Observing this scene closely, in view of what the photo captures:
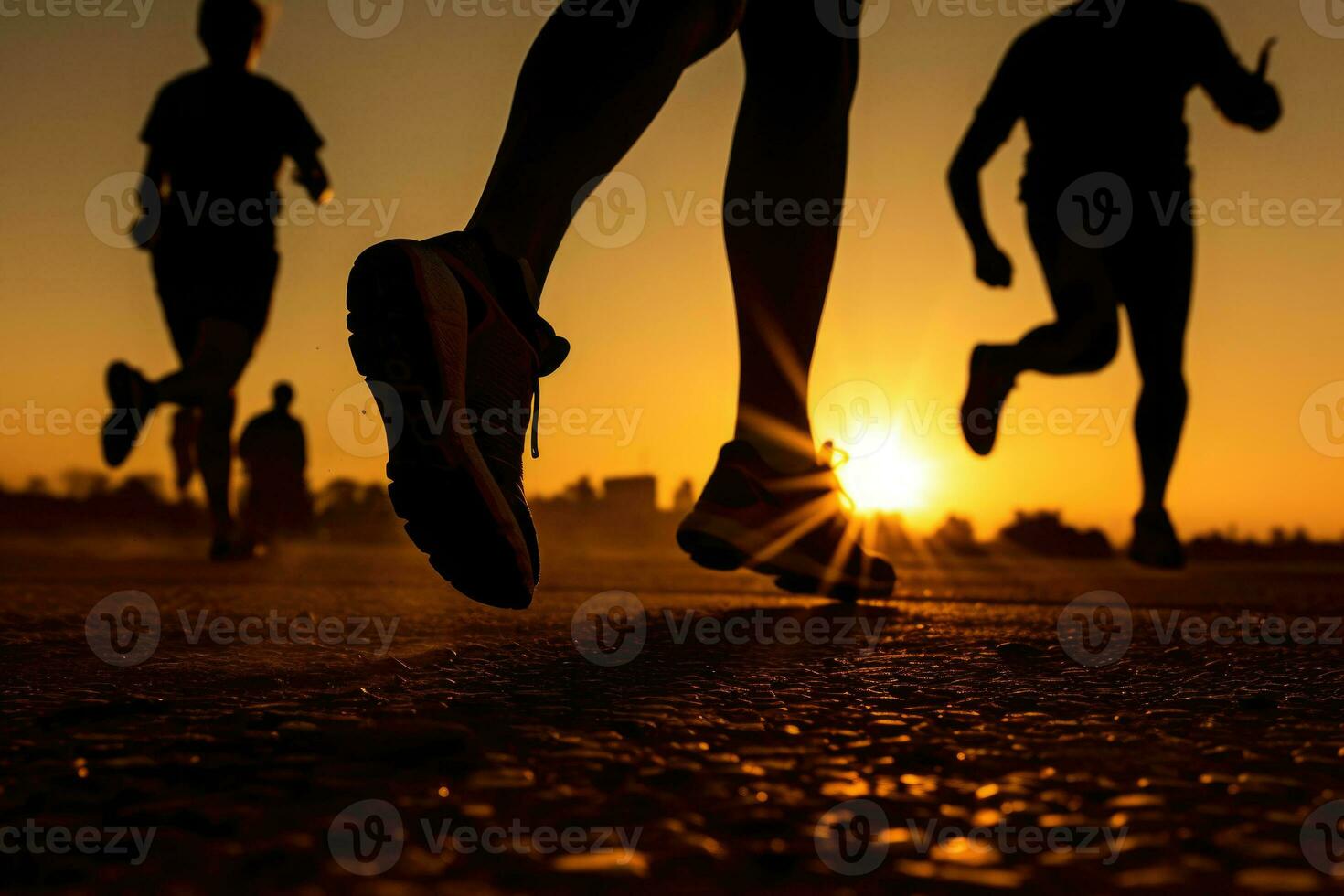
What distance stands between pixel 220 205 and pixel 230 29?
880 millimetres

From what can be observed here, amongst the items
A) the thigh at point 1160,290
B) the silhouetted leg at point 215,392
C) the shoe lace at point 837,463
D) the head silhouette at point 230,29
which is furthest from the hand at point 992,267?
the head silhouette at point 230,29

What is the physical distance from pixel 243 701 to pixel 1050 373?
431 cm

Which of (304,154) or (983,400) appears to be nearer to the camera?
(983,400)

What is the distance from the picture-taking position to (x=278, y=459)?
7.28 meters

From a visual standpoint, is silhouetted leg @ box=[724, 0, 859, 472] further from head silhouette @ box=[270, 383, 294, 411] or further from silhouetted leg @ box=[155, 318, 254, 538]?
head silhouette @ box=[270, 383, 294, 411]

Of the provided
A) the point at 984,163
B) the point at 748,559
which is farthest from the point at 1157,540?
the point at 748,559

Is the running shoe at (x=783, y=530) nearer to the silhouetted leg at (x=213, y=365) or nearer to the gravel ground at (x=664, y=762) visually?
the gravel ground at (x=664, y=762)

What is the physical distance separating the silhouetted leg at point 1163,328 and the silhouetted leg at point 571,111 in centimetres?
379

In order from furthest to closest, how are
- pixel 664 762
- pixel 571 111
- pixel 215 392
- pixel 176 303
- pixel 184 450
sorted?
1. pixel 184 450
2. pixel 176 303
3. pixel 215 392
4. pixel 571 111
5. pixel 664 762

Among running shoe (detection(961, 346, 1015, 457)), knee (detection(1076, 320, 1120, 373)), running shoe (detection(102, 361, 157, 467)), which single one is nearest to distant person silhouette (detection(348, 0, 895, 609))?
running shoe (detection(961, 346, 1015, 457))

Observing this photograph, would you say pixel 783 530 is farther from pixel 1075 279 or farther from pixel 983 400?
pixel 1075 279

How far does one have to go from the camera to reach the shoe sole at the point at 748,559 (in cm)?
217

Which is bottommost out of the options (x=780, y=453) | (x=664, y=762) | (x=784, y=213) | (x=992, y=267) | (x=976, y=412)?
(x=664, y=762)

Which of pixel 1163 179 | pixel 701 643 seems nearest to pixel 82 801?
pixel 701 643
